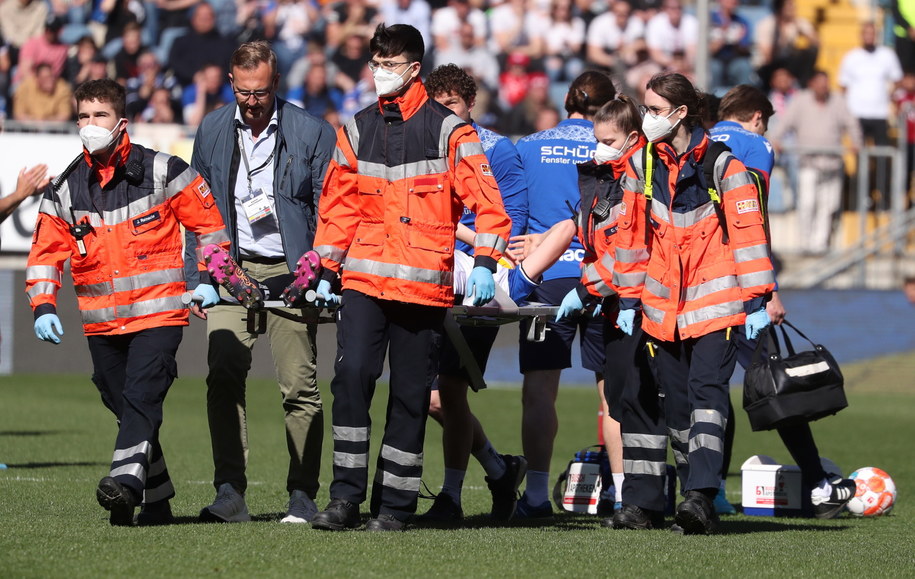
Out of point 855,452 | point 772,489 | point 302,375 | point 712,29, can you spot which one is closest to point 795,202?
point 712,29

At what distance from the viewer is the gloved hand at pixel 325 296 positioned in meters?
6.58

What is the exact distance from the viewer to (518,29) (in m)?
21.1

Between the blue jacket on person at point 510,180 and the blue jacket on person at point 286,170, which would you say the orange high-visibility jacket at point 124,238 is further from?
the blue jacket on person at point 510,180

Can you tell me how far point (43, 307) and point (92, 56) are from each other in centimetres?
1350

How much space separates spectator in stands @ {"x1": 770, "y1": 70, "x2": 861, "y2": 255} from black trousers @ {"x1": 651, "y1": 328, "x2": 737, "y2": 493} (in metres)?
12.3

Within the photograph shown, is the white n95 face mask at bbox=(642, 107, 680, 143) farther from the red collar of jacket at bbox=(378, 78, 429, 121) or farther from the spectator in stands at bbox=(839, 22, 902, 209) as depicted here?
the spectator in stands at bbox=(839, 22, 902, 209)

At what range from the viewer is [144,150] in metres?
6.82

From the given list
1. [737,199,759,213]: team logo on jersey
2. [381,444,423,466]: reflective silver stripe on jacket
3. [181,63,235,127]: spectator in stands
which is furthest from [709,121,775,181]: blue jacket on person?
[181,63,235,127]: spectator in stands

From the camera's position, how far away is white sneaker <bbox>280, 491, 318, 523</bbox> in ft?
22.6

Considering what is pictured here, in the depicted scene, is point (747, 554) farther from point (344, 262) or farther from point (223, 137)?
point (223, 137)

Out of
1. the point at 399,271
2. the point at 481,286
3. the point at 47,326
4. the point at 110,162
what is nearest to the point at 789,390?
the point at 481,286

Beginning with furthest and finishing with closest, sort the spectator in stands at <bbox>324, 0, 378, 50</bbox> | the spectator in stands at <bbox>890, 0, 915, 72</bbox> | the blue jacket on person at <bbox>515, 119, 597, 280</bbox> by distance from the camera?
the spectator in stands at <bbox>890, 0, 915, 72</bbox>
the spectator in stands at <bbox>324, 0, 378, 50</bbox>
the blue jacket on person at <bbox>515, 119, 597, 280</bbox>

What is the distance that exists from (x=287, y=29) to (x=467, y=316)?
14175 mm

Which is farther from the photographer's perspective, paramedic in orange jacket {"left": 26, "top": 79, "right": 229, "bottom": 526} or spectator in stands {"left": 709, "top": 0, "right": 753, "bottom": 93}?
spectator in stands {"left": 709, "top": 0, "right": 753, "bottom": 93}
